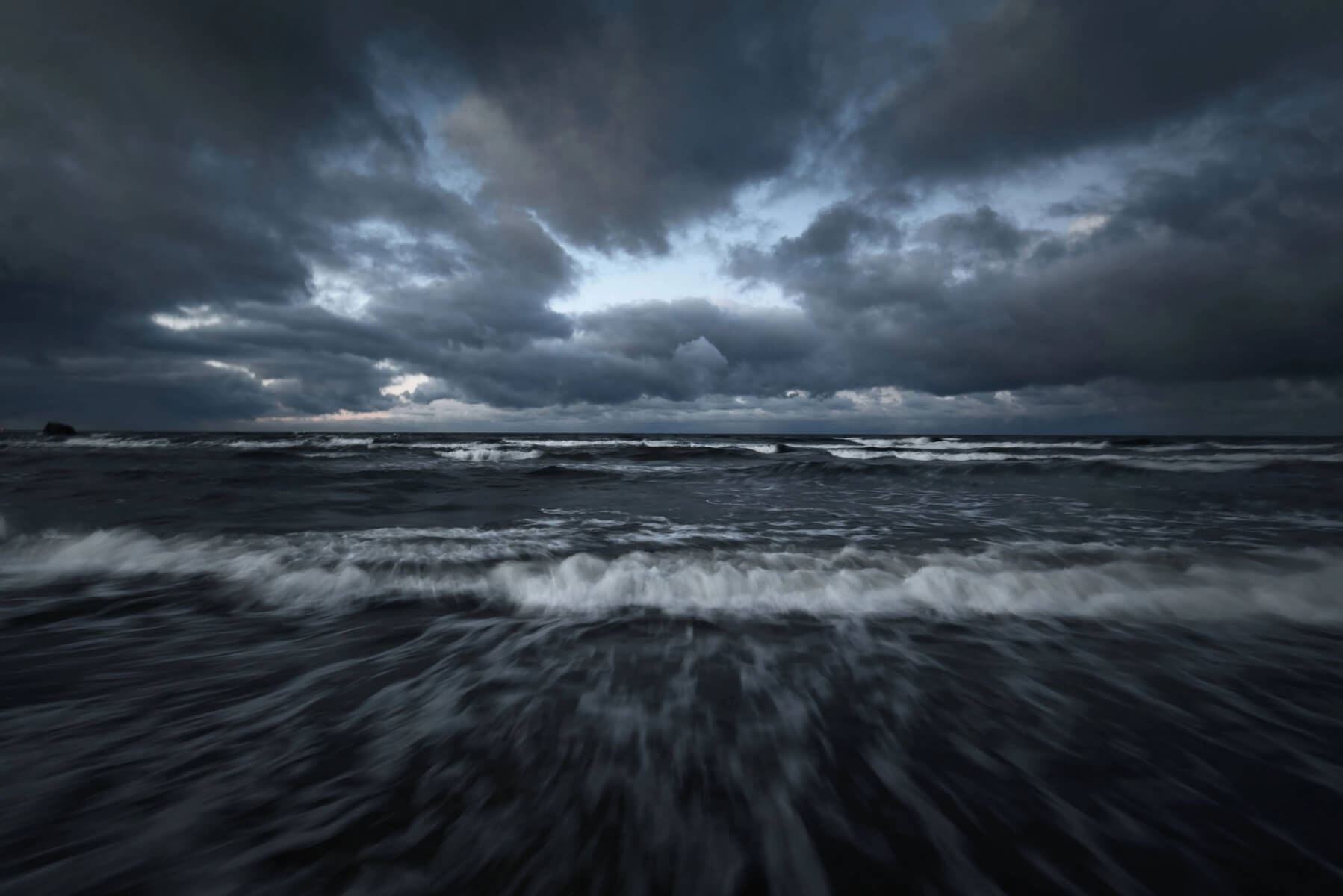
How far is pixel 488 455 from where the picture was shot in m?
26.9

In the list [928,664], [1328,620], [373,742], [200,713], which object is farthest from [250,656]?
[1328,620]

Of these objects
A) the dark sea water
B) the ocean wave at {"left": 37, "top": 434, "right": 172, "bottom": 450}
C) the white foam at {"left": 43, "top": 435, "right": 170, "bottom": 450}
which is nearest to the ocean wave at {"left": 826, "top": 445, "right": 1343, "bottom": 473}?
the dark sea water

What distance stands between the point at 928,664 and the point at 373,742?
3.18 metres

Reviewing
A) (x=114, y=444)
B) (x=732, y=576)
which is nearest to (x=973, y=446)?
(x=732, y=576)

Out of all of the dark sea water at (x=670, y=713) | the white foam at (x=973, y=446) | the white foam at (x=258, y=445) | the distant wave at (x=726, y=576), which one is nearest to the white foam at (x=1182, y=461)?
the white foam at (x=973, y=446)

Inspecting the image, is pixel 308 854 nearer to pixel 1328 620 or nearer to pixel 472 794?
pixel 472 794

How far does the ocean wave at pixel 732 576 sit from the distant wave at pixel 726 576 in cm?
2

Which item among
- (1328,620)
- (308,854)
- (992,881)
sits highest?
(308,854)

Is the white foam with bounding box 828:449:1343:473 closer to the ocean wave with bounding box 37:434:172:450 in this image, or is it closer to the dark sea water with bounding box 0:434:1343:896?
the dark sea water with bounding box 0:434:1343:896

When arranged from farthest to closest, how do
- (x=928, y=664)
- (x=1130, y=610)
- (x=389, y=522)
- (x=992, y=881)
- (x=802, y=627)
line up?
(x=389, y=522) → (x=1130, y=610) → (x=802, y=627) → (x=928, y=664) → (x=992, y=881)

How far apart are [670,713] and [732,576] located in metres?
2.29

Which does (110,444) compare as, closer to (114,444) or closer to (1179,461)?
(114,444)

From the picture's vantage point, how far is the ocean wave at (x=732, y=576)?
4.30 m

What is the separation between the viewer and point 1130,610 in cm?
416
